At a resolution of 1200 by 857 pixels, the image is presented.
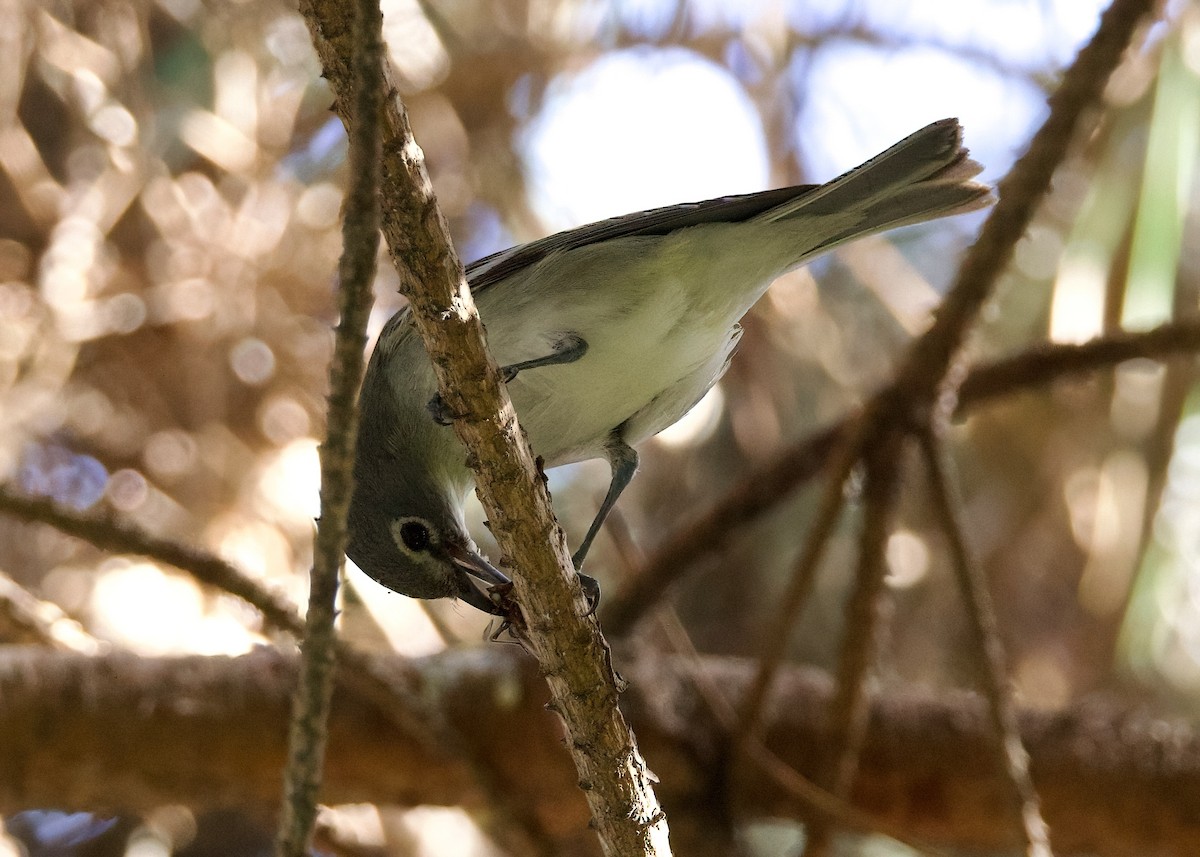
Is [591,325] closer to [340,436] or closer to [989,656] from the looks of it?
[989,656]

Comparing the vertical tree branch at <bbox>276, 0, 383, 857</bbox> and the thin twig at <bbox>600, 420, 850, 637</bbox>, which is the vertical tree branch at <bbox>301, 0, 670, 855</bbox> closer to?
the vertical tree branch at <bbox>276, 0, 383, 857</bbox>

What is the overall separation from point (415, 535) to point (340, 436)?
1.58 metres

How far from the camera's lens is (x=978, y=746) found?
3250mm

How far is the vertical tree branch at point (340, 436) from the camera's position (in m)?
1.16

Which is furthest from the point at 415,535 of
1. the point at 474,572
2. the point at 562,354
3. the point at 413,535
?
the point at 562,354

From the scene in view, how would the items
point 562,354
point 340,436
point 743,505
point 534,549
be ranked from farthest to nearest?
point 743,505, point 562,354, point 534,549, point 340,436

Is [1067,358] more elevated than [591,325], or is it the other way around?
[1067,358]

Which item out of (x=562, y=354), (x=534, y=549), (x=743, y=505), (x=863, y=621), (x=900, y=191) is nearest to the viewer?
(x=534, y=549)

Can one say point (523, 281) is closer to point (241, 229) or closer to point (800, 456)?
point (800, 456)

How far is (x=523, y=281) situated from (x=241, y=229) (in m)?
1.86

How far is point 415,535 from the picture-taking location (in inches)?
110

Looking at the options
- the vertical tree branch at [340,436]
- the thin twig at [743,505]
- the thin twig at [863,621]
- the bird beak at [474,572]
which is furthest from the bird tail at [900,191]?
the vertical tree branch at [340,436]

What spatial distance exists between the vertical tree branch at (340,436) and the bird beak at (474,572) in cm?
142

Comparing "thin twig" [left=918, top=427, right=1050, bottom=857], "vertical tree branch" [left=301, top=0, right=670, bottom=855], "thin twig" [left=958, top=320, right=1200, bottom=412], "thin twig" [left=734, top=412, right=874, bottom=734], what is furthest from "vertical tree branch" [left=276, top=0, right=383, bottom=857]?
"thin twig" [left=958, top=320, right=1200, bottom=412]
